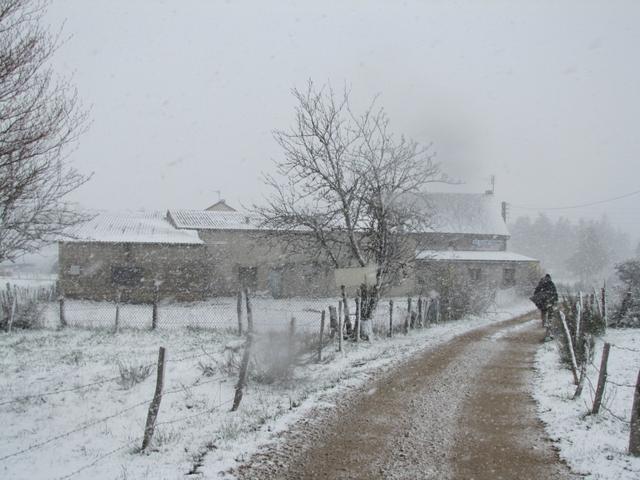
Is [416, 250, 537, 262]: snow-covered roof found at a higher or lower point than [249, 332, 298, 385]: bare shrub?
higher

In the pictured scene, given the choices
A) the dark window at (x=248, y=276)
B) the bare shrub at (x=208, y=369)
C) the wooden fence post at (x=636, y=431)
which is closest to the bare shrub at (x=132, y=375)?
the bare shrub at (x=208, y=369)

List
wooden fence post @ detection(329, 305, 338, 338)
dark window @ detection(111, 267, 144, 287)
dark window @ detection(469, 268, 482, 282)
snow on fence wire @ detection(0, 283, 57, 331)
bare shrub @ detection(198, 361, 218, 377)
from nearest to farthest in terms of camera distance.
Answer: bare shrub @ detection(198, 361, 218, 377), wooden fence post @ detection(329, 305, 338, 338), snow on fence wire @ detection(0, 283, 57, 331), dark window @ detection(111, 267, 144, 287), dark window @ detection(469, 268, 482, 282)

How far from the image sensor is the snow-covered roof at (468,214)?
131ft

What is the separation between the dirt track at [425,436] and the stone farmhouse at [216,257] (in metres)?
12.4

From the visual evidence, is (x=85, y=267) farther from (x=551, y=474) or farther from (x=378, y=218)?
(x=551, y=474)

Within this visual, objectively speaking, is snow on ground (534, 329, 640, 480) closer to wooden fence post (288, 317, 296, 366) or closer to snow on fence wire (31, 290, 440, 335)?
wooden fence post (288, 317, 296, 366)

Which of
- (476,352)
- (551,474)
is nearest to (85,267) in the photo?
(476,352)

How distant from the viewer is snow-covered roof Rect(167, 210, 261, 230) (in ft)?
107

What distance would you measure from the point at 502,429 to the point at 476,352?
5919mm

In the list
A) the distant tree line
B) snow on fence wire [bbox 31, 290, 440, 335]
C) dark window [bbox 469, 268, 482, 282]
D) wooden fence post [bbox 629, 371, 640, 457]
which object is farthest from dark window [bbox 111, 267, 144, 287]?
the distant tree line

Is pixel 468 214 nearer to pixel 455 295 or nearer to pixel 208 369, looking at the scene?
pixel 455 295

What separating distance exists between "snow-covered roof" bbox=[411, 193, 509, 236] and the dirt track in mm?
30649

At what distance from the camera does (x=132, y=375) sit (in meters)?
9.08

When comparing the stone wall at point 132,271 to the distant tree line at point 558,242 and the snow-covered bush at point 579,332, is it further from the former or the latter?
the distant tree line at point 558,242
